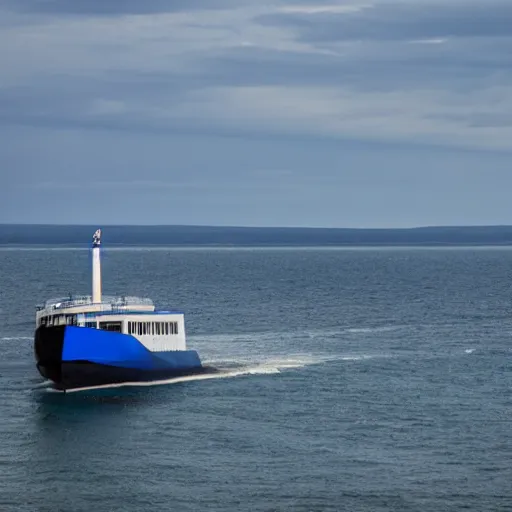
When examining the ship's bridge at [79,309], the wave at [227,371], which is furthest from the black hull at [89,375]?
the ship's bridge at [79,309]

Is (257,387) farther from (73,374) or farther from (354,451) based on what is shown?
(354,451)

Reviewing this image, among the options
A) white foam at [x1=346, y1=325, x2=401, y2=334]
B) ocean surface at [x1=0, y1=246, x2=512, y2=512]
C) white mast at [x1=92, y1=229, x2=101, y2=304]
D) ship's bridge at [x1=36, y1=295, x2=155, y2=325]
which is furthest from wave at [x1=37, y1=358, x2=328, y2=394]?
white foam at [x1=346, y1=325, x2=401, y2=334]

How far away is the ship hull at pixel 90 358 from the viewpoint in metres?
84.6

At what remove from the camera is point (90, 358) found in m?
84.9

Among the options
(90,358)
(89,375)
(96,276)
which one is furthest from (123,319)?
(96,276)

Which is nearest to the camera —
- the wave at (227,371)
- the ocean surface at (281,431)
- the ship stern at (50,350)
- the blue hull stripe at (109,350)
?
the ocean surface at (281,431)

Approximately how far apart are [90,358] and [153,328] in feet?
22.0

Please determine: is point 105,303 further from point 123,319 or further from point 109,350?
point 109,350

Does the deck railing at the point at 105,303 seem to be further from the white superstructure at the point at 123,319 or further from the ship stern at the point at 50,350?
the ship stern at the point at 50,350

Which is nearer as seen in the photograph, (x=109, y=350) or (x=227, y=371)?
(x=109, y=350)

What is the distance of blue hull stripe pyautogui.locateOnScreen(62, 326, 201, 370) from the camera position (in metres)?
84.6

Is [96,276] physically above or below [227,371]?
above

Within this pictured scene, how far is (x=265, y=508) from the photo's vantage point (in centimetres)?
5634

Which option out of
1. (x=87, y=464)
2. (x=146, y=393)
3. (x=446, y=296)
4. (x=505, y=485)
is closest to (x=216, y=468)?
(x=87, y=464)
